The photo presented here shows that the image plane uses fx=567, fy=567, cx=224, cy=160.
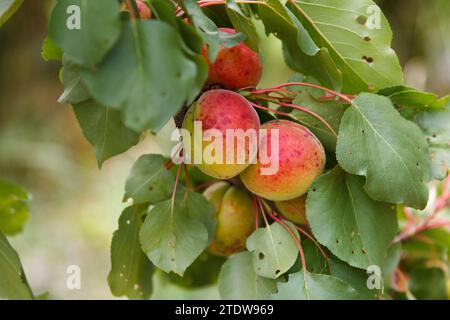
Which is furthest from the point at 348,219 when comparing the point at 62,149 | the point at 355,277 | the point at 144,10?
the point at 62,149

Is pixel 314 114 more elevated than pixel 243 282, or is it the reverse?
pixel 314 114

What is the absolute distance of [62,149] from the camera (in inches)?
93.7

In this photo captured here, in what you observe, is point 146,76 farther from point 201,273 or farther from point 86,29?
point 201,273

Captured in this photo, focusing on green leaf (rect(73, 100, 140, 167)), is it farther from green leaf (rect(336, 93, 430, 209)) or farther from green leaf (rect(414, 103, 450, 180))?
green leaf (rect(414, 103, 450, 180))

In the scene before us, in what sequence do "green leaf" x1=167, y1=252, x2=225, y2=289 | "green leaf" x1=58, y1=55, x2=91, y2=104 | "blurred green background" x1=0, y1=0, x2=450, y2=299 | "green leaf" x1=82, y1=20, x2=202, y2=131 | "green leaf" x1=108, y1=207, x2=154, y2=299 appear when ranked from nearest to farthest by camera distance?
"green leaf" x1=82, y1=20, x2=202, y2=131 → "green leaf" x1=58, y1=55, x2=91, y2=104 → "green leaf" x1=108, y1=207, x2=154, y2=299 → "green leaf" x1=167, y1=252, x2=225, y2=289 → "blurred green background" x1=0, y1=0, x2=450, y2=299

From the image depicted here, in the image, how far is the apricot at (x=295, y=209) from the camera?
1.94 ft

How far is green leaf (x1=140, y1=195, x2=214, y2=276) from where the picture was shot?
0.54m

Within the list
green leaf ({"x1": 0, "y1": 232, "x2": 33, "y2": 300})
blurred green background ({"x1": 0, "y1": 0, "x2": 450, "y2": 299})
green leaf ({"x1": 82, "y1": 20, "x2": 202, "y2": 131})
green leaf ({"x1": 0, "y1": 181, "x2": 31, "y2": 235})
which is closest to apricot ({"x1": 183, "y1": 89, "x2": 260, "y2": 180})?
green leaf ({"x1": 82, "y1": 20, "x2": 202, "y2": 131})

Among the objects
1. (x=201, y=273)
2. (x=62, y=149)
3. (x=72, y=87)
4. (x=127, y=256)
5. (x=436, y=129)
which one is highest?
(x=72, y=87)

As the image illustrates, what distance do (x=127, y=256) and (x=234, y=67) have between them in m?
0.24

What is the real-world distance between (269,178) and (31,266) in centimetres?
144

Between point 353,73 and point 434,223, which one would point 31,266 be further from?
point 353,73
